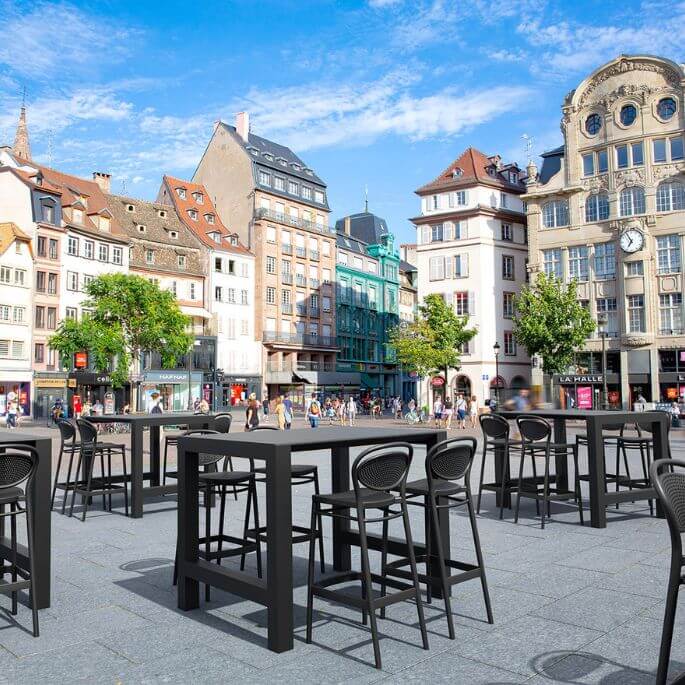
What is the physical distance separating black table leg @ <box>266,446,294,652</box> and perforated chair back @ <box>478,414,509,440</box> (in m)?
5.03

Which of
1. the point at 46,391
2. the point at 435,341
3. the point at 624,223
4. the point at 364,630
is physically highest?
the point at 624,223

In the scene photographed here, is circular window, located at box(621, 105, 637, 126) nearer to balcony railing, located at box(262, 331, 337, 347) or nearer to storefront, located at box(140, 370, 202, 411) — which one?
balcony railing, located at box(262, 331, 337, 347)

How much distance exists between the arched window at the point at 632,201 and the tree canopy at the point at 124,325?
1138 inches

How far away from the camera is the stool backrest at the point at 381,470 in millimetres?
4449

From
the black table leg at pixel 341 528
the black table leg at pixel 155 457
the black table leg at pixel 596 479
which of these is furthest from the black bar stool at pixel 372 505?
the black table leg at pixel 155 457

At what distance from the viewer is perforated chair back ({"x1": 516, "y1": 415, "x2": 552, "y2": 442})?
28.7ft

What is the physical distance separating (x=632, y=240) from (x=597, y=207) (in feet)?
12.1

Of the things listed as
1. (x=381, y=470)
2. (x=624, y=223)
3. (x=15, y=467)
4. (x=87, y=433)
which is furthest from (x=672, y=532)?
(x=624, y=223)

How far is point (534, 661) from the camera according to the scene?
416cm

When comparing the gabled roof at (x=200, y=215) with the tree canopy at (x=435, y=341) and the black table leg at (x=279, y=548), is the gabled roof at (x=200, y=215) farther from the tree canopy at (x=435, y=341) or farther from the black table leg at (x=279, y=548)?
the black table leg at (x=279, y=548)

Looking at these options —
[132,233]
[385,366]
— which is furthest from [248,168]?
[385,366]

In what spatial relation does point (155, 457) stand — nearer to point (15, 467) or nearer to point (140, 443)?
point (140, 443)

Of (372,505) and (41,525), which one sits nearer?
(372,505)

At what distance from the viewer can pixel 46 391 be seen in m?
49.3
